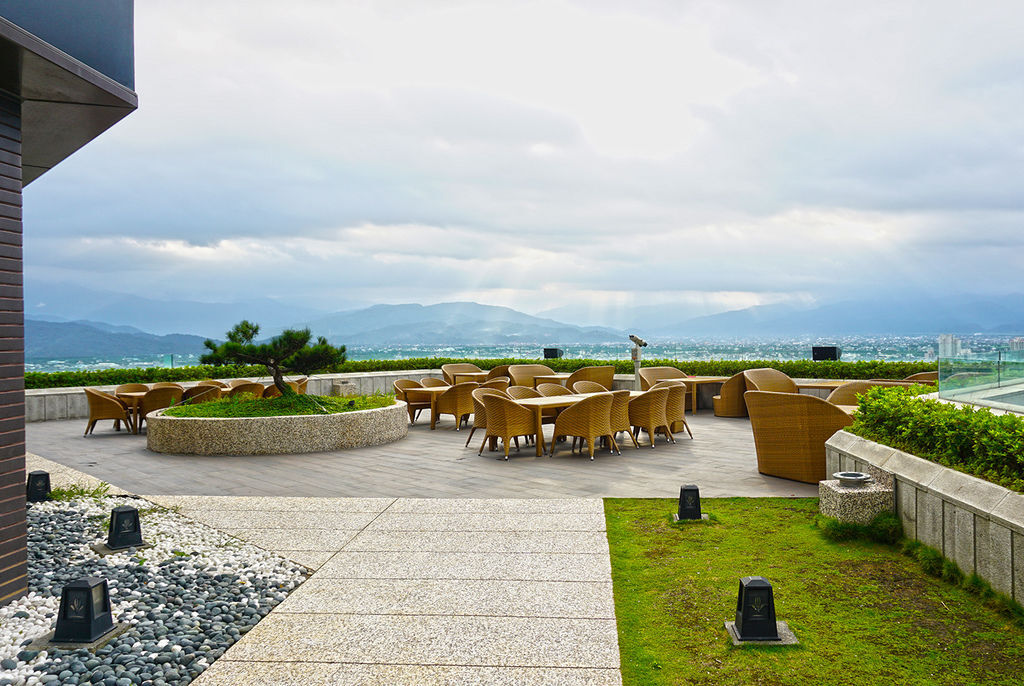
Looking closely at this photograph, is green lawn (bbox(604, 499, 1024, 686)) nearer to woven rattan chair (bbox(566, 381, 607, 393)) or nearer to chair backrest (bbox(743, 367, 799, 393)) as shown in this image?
woven rattan chair (bbox(566, 381, 607, 393))

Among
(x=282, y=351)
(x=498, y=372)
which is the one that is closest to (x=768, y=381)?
(x=498, y=372)

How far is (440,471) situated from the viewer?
7.56 metres

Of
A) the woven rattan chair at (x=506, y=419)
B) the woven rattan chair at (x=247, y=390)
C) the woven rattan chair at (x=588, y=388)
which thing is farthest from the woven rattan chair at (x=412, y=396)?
the woven rattan chair at (x=506, y=419)

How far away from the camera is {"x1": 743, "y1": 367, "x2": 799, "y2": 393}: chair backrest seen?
1088 cm

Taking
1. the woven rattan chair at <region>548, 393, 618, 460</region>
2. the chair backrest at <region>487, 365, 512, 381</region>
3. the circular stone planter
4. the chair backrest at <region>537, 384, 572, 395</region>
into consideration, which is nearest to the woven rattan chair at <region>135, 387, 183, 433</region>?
the circular stone planter

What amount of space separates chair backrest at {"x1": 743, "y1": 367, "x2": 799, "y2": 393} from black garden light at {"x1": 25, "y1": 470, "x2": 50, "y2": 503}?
9357 mm

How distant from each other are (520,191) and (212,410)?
59.2ft

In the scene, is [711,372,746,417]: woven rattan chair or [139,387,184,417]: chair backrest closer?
[139,387,184,417]: chair backrest

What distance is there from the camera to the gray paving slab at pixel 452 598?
11.3ft

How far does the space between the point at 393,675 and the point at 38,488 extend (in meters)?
5.02

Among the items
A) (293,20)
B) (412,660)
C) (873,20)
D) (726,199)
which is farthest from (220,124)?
(726,199)

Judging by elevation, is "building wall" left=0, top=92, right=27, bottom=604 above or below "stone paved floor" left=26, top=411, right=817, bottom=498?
above

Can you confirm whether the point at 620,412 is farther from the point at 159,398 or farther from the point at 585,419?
the point at 159,398

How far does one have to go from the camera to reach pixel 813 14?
10.9 meters
